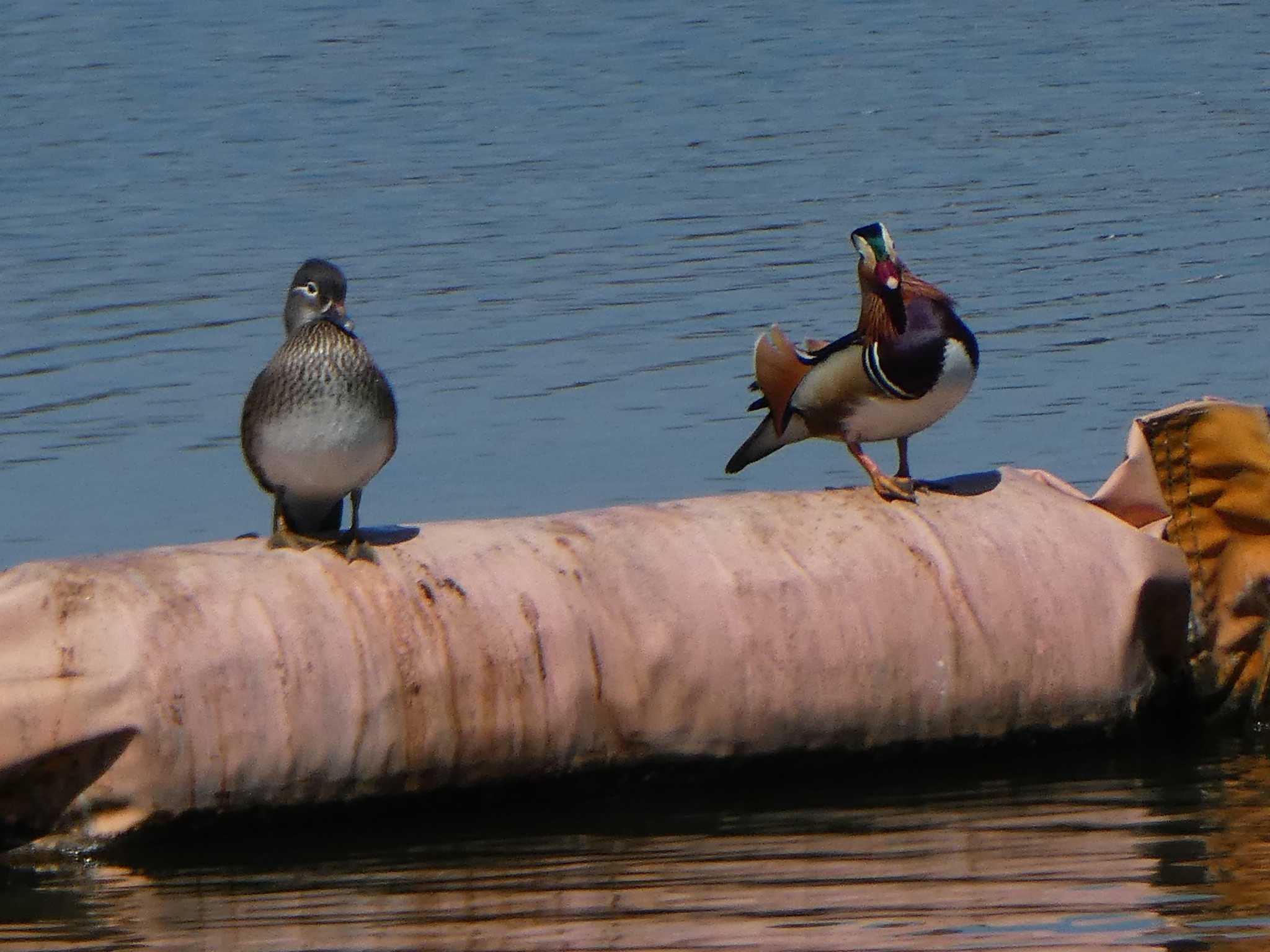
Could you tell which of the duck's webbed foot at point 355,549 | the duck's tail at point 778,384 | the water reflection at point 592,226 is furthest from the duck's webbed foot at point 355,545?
the water reflection at point 592,226

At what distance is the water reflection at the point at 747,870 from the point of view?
5344 millimetres

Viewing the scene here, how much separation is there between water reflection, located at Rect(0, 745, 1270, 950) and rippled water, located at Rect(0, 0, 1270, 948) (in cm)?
2

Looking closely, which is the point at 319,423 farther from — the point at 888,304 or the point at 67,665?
the point at 888,304

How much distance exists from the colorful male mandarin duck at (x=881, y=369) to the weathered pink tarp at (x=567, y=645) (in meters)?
0.23

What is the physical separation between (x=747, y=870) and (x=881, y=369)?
1695mm

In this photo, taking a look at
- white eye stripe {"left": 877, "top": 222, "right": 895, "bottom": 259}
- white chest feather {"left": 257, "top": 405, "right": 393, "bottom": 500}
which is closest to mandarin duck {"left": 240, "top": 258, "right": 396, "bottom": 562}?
white chest feather {"left": 257, "top": 405, "right": 393, "bottom": 500}

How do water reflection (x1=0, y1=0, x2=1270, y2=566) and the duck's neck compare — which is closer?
the duck's neck

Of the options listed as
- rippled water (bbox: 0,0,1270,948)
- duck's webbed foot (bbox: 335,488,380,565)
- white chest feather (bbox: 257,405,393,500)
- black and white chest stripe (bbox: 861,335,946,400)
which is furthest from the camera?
black and white chest stripe (bbox: 861,335,946,400)

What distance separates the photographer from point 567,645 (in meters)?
6.52

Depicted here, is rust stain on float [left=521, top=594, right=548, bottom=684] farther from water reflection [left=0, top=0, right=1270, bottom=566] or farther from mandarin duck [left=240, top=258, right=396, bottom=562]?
water reflection [left=0, top=0, right=1270, bottom=566]

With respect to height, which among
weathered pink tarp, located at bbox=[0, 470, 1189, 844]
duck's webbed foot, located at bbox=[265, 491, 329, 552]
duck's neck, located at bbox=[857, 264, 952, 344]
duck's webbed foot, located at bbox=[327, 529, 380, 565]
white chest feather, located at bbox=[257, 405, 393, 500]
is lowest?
weathered pink tarp, located at bbox=[0, 470, 1189, 844]

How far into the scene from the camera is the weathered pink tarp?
6.06 meters

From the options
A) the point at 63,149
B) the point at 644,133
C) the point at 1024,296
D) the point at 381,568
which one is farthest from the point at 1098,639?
the point at 63,149

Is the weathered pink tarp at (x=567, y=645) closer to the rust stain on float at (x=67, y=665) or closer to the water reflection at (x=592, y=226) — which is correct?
the rust stain on float at (x=67, y=665)
